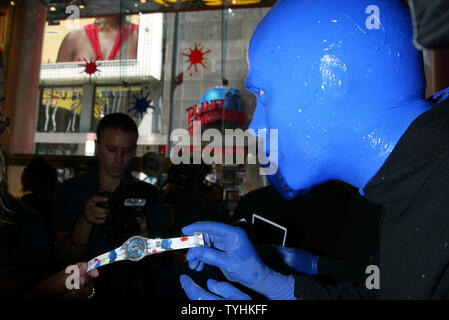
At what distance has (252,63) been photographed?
65cm

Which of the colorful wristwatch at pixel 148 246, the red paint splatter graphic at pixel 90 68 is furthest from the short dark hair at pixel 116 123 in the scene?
the red paint splatter graphic at pixel 90 68

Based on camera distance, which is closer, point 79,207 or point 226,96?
point 79,207

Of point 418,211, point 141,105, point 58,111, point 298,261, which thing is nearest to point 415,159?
point 418,211

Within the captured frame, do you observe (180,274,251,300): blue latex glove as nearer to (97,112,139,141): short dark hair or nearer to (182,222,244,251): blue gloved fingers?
(182,222,244,251): blue gloved fingers

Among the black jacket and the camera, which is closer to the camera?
the black jacket

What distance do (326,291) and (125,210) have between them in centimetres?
71

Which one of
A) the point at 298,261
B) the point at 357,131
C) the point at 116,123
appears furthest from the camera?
the point at 116,123

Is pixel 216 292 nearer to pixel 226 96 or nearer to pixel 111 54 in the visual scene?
pixel 111 54

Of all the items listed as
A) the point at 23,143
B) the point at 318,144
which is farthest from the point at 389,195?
the point at 23,143

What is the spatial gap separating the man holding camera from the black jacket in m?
0.78

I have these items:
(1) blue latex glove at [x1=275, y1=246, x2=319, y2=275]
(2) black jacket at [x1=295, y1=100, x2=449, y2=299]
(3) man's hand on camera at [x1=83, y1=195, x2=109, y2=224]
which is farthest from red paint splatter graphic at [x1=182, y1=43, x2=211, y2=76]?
(2) black jacket at [x1=295, y1=100, x2=449, y2=299]

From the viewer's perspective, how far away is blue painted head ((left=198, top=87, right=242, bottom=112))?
5.03 meters

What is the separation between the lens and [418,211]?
45 cm

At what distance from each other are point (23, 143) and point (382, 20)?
14.0ft
